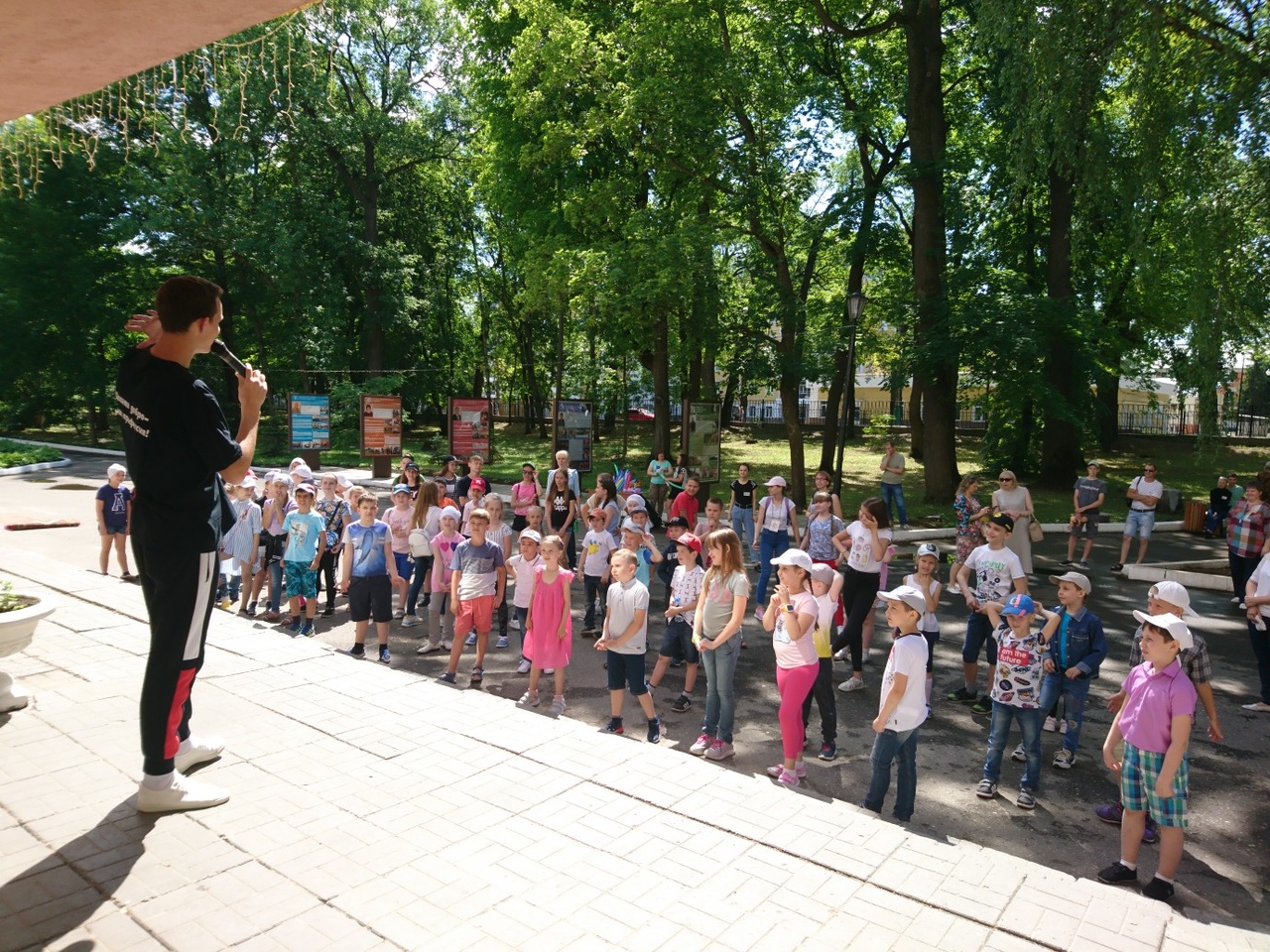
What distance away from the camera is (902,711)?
5305mm

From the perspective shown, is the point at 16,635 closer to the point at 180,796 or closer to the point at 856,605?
the point at 180,796

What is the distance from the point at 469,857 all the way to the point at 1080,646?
5.12 meters

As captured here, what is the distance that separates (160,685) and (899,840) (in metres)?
3.73

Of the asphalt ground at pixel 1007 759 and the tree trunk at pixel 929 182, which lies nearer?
the asphalt ground at pixel 1007 759

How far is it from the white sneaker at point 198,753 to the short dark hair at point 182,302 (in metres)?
2.28

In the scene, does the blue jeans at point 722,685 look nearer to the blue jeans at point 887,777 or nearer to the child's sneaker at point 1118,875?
the blue jeans at point 887,777

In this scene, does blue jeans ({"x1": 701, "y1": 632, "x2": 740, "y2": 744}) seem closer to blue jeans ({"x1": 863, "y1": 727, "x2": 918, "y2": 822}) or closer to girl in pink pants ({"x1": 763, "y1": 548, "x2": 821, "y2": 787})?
girl in pink pants ({"x1": 763, "y1": 548, "x2": 821, "y2": 787})

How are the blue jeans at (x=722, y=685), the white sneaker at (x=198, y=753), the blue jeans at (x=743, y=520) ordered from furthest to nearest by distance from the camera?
1. the blue jeans at (x=743, y=520)
2. the blue jeans at (x=722, y=685)
3. the white sneaker at (x=198, y=753)

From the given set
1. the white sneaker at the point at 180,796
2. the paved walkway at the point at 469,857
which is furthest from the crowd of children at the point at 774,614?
the white sneaker at the point at 180,796

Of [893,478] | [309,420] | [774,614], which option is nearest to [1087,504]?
[893,478]

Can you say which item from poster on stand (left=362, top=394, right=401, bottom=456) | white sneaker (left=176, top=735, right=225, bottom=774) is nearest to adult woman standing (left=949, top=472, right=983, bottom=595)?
white sneaker (left=176, top=735, right=225, bottom=774)

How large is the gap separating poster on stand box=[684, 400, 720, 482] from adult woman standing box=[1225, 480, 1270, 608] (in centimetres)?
1079

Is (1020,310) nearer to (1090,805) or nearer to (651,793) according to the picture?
(1090,805)

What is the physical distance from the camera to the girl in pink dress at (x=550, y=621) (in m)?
7.39
